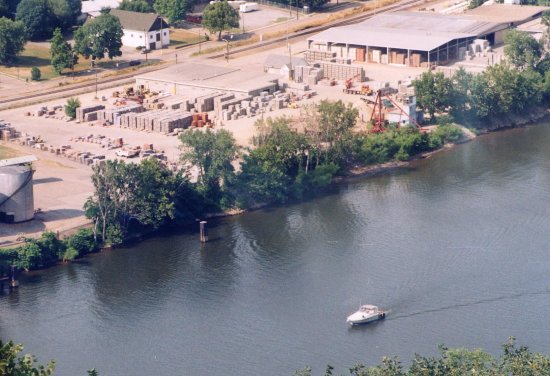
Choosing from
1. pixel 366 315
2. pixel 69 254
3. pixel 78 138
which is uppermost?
pixel 78 138

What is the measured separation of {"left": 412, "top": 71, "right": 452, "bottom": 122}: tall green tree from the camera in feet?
213

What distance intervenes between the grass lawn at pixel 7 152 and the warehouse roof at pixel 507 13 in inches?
1344

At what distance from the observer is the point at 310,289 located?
45.8 m

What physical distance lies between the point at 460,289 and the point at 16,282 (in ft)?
52.7

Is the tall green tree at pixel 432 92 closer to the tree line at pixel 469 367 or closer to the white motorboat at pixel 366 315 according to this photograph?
the white motorboat at pixel 366 315

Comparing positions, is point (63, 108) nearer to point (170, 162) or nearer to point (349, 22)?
point (170, 162)

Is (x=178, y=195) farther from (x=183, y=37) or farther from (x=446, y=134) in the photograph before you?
(x=183, y=37)

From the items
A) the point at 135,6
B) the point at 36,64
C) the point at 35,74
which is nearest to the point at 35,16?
the point at 36,64

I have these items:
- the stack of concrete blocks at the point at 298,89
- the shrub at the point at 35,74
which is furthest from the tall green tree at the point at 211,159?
the shrub at the point at 35,74

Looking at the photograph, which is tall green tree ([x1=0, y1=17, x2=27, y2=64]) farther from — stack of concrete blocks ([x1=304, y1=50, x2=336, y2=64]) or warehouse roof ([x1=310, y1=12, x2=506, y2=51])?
warehouse roof ([x1=310, y1=12, x2=506, y2=51])

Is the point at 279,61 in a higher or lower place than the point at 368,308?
higher

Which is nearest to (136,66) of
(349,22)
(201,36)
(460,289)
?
(201,36)

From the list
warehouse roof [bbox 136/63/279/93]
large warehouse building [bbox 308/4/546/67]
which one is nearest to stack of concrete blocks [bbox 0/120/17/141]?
warehouse roof [bbox 136/63/279/93]

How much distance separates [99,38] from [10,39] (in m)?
5.10
